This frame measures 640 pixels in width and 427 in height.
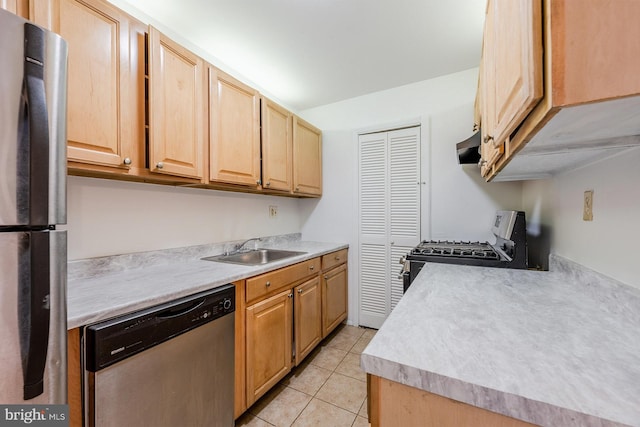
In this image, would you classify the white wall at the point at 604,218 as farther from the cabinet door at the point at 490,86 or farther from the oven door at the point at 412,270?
the oven door at the point at 412,270

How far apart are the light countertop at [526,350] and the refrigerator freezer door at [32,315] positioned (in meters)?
0.87

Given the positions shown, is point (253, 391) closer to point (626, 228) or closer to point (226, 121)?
point (226, 121)

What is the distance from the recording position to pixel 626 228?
0.88 m

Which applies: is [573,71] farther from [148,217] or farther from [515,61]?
[148,217]

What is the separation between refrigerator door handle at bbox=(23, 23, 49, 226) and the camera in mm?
666

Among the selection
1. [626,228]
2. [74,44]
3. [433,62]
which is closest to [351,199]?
[433,62]

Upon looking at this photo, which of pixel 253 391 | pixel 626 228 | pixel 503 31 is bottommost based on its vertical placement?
pixel 253 391

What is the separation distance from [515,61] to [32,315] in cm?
143

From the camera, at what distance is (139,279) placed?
1300mm

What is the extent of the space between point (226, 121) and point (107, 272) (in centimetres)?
113

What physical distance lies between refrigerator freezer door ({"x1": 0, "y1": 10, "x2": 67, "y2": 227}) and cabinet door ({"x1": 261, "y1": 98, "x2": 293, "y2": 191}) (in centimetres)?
138

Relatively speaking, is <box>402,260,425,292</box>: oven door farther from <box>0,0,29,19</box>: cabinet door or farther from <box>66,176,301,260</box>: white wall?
<box>0,0,29,19</box>: cabinet door


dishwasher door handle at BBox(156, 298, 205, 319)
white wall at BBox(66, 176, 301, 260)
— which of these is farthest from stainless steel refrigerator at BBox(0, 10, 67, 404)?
white wall at BBox(66, 176, 301, 260)

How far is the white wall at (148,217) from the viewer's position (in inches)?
52.8
